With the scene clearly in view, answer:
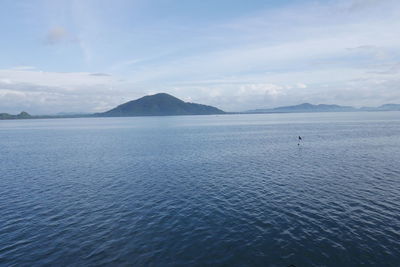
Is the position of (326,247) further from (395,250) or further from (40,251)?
(40,251)

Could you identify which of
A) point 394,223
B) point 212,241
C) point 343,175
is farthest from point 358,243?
point 343,175

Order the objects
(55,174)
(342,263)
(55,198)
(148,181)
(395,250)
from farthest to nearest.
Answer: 1. (55,174)
2. (148,181)
3. (55,198)
4. (395,250)
5. (342,263)

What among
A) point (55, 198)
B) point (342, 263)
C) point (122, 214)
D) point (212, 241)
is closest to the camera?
point (342, 263)

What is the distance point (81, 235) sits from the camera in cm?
3253

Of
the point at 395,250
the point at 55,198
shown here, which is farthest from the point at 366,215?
the point at 55,198

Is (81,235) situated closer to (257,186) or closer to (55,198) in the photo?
(55,198)

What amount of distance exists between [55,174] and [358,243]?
6835 centimetres

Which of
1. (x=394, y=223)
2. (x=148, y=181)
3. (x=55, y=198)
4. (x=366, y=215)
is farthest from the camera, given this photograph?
(x=148, y=181)

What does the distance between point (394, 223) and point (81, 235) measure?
43277mm

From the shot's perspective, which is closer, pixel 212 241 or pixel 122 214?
pixel 212 241

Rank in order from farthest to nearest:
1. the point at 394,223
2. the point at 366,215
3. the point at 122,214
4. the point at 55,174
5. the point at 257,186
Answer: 1. the point at 55,174
2. the point at 257,186
3. the point at 122,214
4. the point at 366,215
5. the point at 394,223

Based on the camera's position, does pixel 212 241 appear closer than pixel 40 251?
No

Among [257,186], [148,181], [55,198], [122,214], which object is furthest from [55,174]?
[257,186]

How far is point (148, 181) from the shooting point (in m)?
57.5
